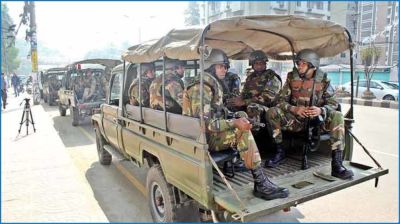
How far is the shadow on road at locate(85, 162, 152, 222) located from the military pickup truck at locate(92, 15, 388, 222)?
389 mm

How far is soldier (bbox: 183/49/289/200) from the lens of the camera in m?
3.11

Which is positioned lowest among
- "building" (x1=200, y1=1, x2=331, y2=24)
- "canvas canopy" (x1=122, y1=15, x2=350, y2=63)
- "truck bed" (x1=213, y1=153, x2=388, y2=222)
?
"truck bed" (x1=213, y1=153, x2=388, y2=222)

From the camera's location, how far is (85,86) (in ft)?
38.5

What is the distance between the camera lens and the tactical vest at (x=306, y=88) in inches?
162

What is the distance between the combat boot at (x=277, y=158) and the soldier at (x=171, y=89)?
3.75ft

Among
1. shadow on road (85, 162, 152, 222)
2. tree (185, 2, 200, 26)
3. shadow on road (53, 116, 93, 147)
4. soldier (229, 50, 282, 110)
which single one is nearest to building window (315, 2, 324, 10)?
tree (185, 2, 200, 26)

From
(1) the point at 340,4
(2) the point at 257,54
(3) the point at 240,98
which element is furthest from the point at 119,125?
(1) the point at 340,4

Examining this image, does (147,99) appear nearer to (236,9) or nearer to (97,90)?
(97,90)

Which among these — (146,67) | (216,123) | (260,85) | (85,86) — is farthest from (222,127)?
(85,86)

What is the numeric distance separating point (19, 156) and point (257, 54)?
5099mm

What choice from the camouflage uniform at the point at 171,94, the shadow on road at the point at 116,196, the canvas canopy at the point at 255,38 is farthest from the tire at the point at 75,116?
the camouflage uniform at the point at 171,94

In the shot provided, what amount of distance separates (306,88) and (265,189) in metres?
1.58

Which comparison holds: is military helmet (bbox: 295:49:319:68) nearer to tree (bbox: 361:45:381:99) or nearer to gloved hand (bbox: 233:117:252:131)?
gloved hand (bbox: 233:117:252:131)

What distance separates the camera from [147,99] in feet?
14.7
